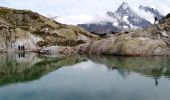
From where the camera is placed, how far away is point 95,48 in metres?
136

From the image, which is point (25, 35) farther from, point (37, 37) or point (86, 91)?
point (86, 91)

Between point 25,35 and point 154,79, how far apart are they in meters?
131

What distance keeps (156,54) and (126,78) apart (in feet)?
172

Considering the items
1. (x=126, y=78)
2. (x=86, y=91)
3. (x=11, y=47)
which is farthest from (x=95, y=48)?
(x=86, y=91)

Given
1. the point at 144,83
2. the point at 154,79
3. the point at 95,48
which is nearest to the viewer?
the point at 144,83

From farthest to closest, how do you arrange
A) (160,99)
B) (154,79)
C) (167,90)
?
1. (154,79)
2. (167,90)
3. (160,99)

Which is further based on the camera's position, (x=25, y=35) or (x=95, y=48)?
(x=25, y=35)

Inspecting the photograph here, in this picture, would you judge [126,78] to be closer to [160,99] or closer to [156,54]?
A: [160,99]

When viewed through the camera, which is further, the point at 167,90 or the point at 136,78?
the point at 136,78

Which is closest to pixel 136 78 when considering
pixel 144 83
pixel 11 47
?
pixel 144 83

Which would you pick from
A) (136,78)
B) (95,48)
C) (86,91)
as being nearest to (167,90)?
(86,91)

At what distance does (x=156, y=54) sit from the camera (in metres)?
112

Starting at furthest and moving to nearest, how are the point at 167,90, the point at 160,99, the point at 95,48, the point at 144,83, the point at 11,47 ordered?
the point at 11,47 < the point at 95,48 < the point at 144,83 < the point at 167,90 < the point at 160,99

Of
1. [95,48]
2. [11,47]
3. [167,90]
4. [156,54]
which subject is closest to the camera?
[167,90]
